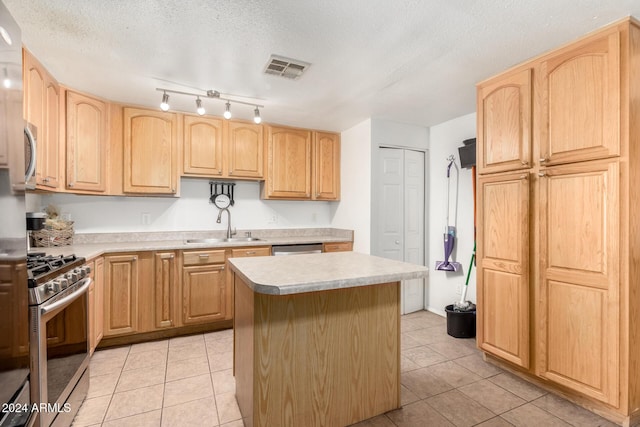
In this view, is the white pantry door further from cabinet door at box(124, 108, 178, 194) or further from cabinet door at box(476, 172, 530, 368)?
cabinet door at box(124, 108, 178, 194)

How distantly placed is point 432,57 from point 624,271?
5.71 feet

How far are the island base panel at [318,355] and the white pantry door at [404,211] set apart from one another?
1.85 meters

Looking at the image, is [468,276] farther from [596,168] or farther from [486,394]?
[596,168]

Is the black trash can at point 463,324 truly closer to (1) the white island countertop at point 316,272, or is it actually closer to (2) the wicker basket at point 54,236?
(1) the white island countertop at point 316,272

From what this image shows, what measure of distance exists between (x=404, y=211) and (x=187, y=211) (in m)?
2.59

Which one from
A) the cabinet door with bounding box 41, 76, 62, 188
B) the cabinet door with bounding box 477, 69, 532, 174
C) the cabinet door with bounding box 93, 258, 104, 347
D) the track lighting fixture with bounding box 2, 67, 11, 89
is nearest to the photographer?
the track lighting fixture with bounding box 2, 67, 11, 89

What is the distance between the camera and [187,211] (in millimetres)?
3648

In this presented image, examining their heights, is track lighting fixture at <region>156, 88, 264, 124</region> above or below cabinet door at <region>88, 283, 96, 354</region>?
above

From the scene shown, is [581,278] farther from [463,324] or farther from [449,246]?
[449,246]

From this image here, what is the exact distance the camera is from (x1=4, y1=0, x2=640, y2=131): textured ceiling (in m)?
1.65

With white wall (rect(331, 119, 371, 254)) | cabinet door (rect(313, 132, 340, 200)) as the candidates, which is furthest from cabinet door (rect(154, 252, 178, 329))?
white wall (rect(331, 119, 371, 254))

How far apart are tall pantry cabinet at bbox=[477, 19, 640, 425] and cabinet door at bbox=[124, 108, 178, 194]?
2.99 meters

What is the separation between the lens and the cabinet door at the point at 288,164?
3.77m

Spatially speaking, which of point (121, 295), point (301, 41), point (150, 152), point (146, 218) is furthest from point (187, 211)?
point (301, 41)
